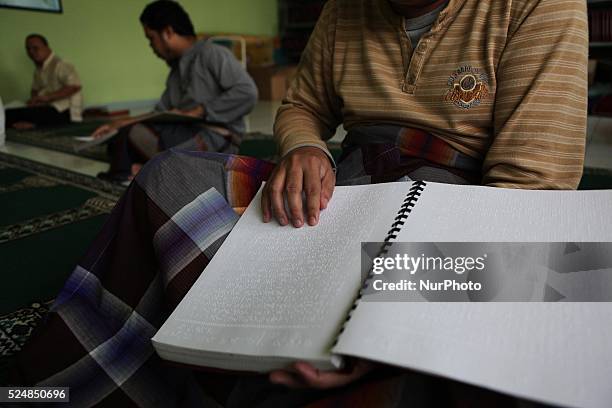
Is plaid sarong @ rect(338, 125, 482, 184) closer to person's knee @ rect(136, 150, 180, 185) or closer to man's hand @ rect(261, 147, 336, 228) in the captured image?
man's hand @ rect(261, 147, 336, 228)

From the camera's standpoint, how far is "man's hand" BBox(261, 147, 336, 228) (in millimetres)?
543

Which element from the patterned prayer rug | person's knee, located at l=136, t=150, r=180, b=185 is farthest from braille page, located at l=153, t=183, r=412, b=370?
the patterned prayer rug

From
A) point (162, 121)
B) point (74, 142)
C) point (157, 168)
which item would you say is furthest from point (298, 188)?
point (74, 142)

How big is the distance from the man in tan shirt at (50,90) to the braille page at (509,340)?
3949 mm

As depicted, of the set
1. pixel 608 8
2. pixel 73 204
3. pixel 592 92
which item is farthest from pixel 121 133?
pixel 608 8

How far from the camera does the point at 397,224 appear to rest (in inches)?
18.2

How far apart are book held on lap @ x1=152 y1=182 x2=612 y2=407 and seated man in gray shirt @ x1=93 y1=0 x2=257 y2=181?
5.00ft

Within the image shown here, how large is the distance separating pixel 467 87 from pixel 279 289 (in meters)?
0.42

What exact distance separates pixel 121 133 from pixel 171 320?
1.78 metres

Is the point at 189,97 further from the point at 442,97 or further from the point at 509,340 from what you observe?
the point at 509,340

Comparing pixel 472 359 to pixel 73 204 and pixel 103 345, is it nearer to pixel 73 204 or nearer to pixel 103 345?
pixel 103 345

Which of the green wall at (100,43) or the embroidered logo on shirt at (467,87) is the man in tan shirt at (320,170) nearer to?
the embroidered logo on shirt at (467,87)

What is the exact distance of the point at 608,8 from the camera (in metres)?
4.00

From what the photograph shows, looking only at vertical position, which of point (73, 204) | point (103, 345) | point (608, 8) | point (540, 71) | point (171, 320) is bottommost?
point (73, 204)
